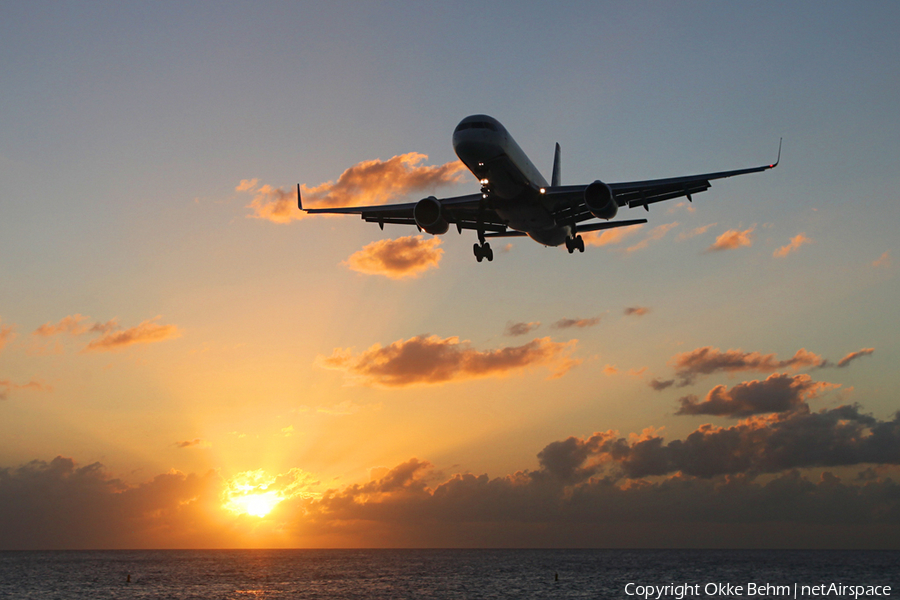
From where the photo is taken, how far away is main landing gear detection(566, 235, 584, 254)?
52375mm

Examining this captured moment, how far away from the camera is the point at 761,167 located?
41.3 metres

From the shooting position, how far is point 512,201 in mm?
43875

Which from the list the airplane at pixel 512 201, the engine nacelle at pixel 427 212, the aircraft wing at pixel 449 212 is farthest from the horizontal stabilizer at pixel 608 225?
the engine nacelle at pixel 427 212

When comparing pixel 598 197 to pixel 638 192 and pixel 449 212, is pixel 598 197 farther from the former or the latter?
pixel 449 212

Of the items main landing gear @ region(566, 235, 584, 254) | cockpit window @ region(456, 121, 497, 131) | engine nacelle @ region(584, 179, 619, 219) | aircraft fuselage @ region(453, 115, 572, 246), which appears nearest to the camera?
aircraft fuselage @ region(453, 115, 572, 246)

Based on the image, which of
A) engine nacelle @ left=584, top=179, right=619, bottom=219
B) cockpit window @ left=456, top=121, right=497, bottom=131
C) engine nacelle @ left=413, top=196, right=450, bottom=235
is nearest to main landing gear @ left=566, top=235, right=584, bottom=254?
engine nacelle @ left=584, top=179, right=619, bottom=219

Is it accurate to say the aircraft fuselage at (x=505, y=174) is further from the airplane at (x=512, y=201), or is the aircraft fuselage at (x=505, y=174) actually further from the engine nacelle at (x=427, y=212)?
the engine nacelle at (x=427, y=212)

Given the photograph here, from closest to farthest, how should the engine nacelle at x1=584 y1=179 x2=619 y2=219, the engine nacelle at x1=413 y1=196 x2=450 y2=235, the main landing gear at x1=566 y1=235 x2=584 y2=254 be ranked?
1. the engine nacelle at x1=584 y1=179 x2=619 y2=219
2. the engine nacelle at x1=413 y1=196 x2=450 y2=235
3. the main landing gear at x1=566 y1=235 x2=584 y2=254

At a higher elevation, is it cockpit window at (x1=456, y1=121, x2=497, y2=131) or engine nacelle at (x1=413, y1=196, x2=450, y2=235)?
cockpit window at (x1=456, y1=121, x2=497, y2=131)

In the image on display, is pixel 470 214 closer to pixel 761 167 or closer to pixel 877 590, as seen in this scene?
pixel 761 167

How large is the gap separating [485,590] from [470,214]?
95.4m

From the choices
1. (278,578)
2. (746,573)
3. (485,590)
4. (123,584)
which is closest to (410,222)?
(485,590)

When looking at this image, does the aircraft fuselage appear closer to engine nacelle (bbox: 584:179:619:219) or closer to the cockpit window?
the cockpit window

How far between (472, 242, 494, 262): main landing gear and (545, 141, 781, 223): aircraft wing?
21.6 ft
